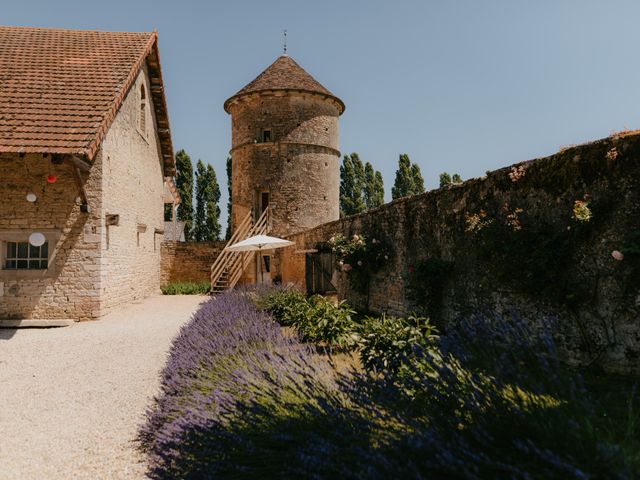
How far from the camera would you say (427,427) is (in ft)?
5.87

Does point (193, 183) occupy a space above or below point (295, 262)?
above

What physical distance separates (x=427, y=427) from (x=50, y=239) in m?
10.2

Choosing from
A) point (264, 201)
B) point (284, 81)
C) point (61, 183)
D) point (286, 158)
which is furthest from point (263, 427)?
point (284, 81)

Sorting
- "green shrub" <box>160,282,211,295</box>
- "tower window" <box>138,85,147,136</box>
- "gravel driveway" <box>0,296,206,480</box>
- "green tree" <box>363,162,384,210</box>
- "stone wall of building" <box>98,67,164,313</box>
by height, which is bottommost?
"gravel driveway" <box>0,296,206,480</box>

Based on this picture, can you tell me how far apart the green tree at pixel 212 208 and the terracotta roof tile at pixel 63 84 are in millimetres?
23424

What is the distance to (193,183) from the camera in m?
37.6

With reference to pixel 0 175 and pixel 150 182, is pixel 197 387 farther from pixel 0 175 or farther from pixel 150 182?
pixel 150 182

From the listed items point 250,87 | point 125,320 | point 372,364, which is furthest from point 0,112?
point 250,87

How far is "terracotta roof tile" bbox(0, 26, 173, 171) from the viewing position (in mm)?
9008

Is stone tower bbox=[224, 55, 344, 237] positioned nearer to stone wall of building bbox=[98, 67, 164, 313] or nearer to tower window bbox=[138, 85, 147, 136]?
stone wall of building bbox=[98, 67, 164, 313]

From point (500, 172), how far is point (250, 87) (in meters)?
17.1

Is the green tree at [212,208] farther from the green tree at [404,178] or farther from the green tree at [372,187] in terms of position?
the green tree at [404,178]

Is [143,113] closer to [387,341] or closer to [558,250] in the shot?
[387,341]

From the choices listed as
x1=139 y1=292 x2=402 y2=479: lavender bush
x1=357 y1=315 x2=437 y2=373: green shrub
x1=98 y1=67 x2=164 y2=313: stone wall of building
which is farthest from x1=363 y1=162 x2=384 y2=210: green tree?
x1=139 y1=292 x2=402 y2=479: lavender bush
